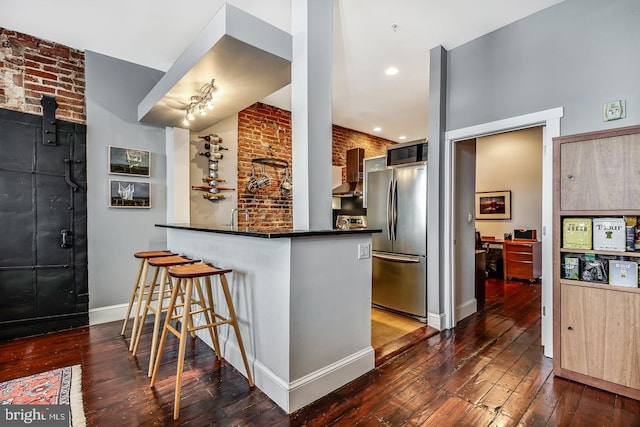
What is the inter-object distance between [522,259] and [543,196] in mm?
3305

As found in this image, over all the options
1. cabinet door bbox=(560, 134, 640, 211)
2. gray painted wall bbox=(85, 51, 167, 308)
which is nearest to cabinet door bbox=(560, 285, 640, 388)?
cabinet door bbox=(560, 134, 640, 211)

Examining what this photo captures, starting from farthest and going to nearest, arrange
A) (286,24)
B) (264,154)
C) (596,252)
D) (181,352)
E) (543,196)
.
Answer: (264,154) < (286,24) < (543,196) < (596,252) < (181,352)

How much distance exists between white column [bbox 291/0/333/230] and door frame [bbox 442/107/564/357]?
157 cm

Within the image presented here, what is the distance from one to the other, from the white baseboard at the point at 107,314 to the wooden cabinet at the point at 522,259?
19.6 ft

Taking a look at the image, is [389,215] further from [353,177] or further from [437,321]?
[353,177]

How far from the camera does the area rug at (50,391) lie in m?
1.82

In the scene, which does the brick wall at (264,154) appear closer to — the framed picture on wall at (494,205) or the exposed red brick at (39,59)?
the exposed red brick at (39,59)

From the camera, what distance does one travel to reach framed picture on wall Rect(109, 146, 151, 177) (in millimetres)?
3278

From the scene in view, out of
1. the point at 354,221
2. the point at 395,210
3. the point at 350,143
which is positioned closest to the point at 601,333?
the point at 395,210

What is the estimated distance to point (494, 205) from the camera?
6102 mm

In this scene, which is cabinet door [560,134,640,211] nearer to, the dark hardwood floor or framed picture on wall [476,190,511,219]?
the dark hardwood floor

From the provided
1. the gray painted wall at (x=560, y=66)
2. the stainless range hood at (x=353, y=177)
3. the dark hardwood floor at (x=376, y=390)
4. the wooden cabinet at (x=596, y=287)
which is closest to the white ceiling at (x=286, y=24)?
the gray painted wall at (x=560, y=66)

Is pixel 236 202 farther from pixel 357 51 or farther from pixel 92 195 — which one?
pixel 357 51

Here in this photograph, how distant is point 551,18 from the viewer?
2449 mm
